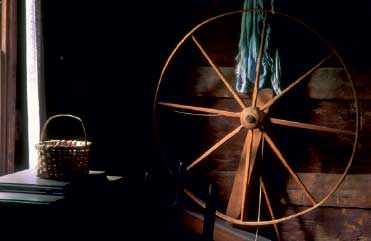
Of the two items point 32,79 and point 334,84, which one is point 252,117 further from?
point 32,79

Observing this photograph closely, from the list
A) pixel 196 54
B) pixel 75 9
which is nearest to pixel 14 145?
pixel 75 9

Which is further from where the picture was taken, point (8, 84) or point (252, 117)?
point (252, 117)

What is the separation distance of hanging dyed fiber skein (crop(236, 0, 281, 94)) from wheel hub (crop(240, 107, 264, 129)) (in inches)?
7.0

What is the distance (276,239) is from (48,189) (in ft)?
4.87

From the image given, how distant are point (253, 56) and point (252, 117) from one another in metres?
0.34

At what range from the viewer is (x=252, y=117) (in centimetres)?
245

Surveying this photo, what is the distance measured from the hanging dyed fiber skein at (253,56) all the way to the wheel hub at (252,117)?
18 centimetres

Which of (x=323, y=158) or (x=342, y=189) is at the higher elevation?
(x=323, y=158)

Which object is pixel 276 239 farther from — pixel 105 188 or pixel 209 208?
pixel 209 208

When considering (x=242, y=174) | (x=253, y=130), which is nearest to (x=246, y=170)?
(x=242, y=174)

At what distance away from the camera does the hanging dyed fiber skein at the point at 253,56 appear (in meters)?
2.56

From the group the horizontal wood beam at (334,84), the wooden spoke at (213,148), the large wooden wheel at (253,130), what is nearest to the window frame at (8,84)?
the large wooden wheel at (253,130)

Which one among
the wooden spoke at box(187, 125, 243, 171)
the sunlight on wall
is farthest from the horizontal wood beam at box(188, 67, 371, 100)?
the sunlight on wall

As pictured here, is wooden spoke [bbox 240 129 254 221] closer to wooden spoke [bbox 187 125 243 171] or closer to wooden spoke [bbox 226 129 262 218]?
wooden spoke [bbox 226 129 262 218]
